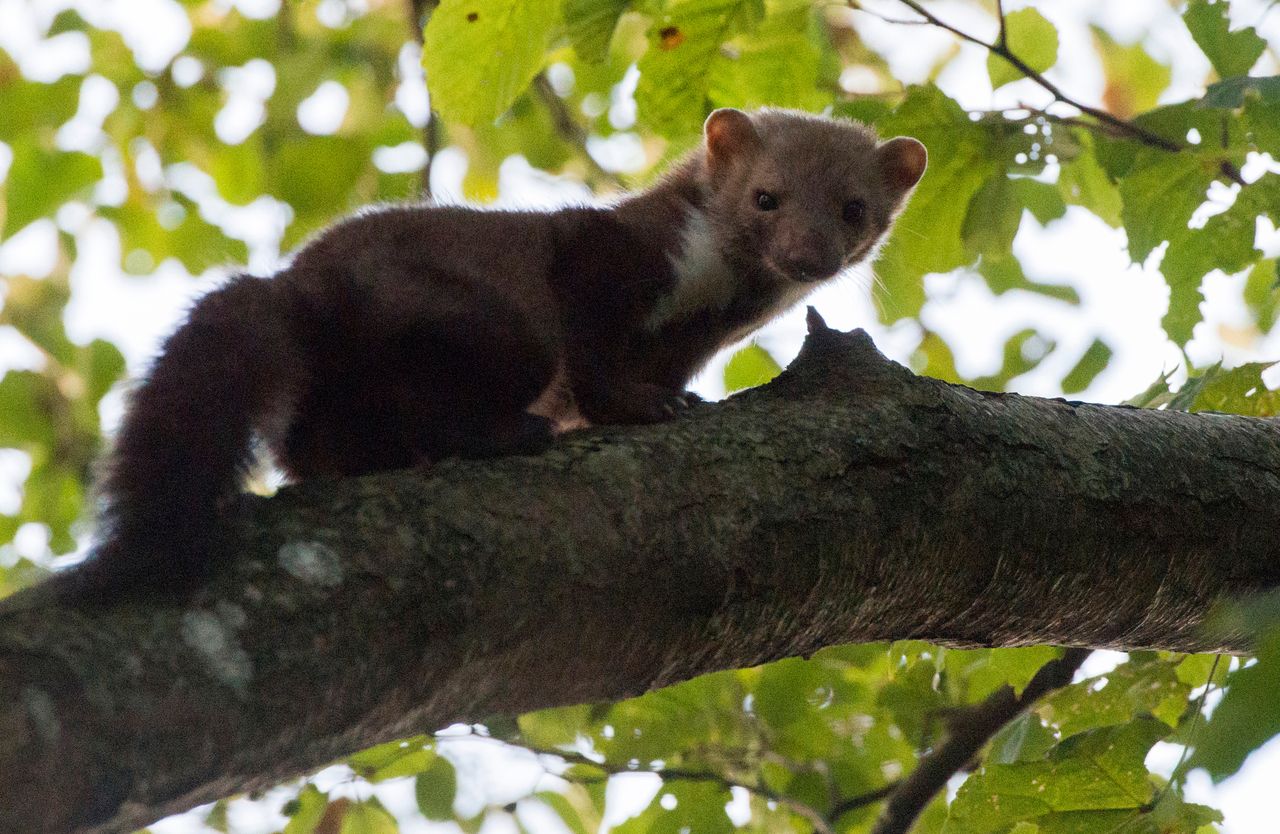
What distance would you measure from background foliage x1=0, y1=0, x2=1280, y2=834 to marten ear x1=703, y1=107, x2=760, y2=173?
0.40ft

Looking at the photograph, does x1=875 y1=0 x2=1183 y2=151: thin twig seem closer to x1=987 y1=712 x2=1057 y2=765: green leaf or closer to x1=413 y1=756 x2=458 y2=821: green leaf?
x1=987 y1=712 x2=1057 y2=765: green leaf

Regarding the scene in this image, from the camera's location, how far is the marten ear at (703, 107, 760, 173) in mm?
6125

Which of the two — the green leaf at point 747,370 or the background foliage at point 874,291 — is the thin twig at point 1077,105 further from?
the green leaf at point 747,370

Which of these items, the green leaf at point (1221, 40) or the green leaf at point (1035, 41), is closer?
the green leaf at point (1221, 40)

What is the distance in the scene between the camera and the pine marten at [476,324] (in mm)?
3014

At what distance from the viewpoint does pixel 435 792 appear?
5500mm

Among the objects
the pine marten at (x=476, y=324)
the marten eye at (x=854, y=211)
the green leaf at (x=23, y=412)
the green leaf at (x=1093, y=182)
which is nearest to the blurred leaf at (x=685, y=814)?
the pine marten at (x=476, y=324)

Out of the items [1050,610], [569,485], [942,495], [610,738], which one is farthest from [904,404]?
[610,738]

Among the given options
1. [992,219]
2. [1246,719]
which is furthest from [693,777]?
[1246,719]

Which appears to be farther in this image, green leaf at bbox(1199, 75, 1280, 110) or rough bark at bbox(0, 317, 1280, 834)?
green leaf at bbox(1199, 75, 1280, 110)

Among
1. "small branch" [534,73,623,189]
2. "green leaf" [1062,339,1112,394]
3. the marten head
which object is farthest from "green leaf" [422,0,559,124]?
"small branch" [534,73,623,189]

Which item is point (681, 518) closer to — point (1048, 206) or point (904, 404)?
point (904, 404)

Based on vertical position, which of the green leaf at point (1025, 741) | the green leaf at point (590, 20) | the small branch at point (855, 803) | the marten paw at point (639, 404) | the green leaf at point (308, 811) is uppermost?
the green leaf at point (590, 20)

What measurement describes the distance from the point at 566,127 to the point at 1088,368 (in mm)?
4107
